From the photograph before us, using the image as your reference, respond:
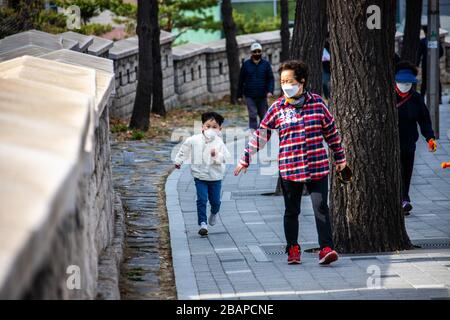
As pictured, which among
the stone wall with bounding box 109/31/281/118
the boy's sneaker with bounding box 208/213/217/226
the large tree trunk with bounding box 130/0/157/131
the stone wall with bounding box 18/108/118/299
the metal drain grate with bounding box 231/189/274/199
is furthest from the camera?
the stone wall with bounding box 109/31/281/118

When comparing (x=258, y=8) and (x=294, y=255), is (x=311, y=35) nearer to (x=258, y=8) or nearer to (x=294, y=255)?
(x=294, y=255)

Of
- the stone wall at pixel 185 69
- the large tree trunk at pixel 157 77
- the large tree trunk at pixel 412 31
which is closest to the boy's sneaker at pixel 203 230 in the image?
the stone wall at pixel 185 69

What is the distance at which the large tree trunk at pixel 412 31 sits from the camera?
2384 centimetres

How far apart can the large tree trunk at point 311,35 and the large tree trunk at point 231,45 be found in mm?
13421

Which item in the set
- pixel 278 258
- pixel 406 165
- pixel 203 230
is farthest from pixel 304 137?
pixel 406 165

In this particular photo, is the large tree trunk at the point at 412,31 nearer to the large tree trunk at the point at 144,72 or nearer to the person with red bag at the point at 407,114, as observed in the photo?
the large tree trunk at the point at 144,72

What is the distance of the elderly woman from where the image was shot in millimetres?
9172

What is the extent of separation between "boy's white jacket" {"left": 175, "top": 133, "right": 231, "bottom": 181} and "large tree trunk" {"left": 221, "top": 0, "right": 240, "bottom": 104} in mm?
15950

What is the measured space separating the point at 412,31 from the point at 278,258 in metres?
14.9

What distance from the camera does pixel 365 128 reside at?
999 centimetres

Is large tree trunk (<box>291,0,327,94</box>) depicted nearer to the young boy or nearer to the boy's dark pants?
the young boy

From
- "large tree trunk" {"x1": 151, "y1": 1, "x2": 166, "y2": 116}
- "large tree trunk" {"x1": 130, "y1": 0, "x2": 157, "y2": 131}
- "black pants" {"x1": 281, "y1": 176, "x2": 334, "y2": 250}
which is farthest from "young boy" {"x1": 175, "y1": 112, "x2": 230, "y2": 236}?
"large tree trunk" {"x1": 151, "y1": 1, "x2": 166, "y2": 116}

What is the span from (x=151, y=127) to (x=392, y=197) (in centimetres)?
1187
